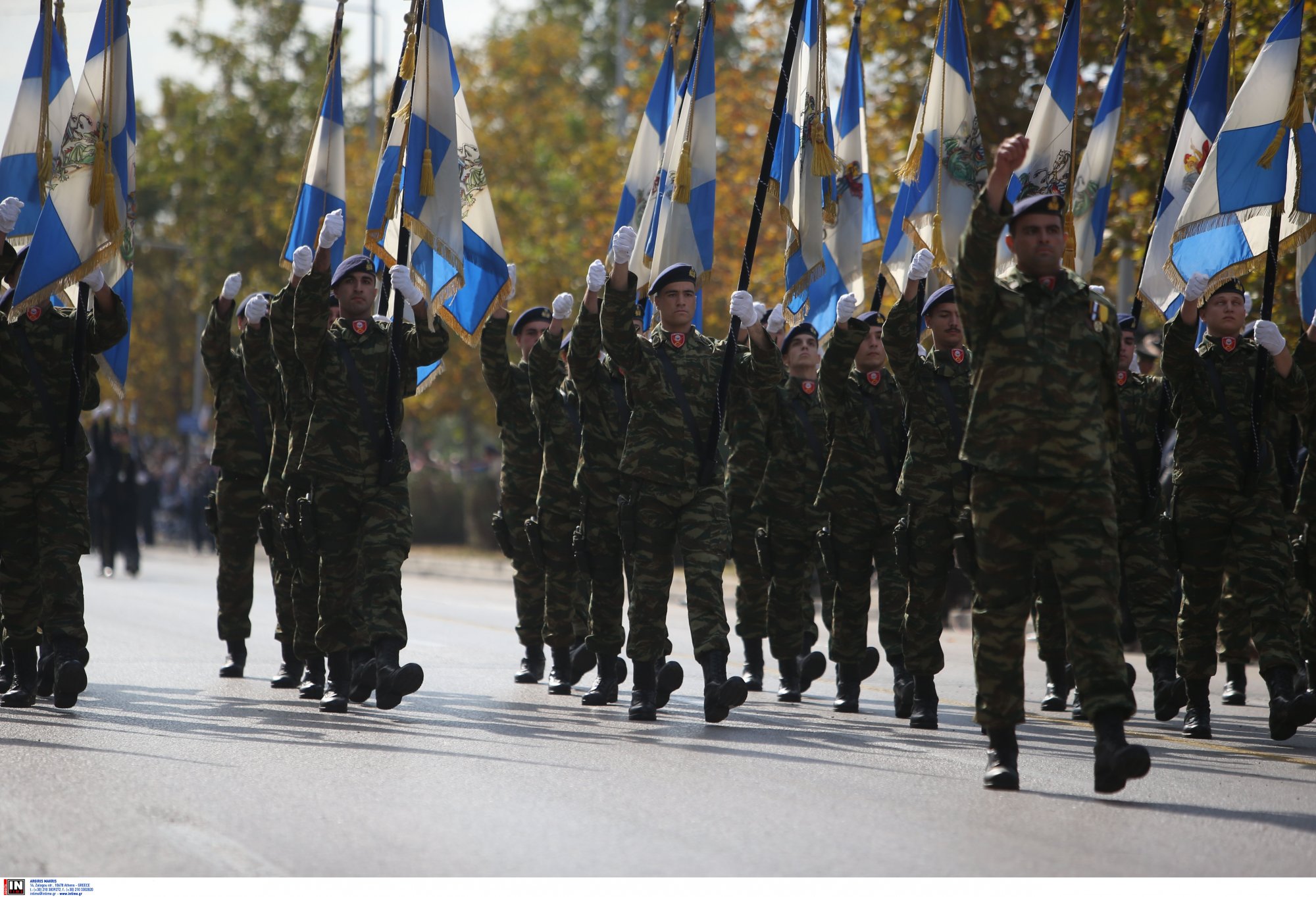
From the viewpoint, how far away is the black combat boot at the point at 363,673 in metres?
8.28

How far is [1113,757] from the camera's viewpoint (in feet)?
19.0

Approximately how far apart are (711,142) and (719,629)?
3.20 m

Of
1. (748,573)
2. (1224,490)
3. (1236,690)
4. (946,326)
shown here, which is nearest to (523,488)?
(748,573)

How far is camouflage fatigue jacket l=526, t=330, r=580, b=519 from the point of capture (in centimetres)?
962

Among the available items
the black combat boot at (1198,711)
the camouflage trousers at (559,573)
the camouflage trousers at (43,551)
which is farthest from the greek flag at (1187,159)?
the camouflage trousers at (43,551)

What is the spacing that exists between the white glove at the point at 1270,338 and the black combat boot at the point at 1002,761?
2.56 meters

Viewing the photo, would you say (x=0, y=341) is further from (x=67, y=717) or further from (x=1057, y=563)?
(x=1057, y=563)

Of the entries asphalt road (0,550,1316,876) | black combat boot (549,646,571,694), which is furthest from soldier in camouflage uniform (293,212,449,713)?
black combat boot (549,646,571,694)

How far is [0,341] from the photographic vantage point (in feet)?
27.5

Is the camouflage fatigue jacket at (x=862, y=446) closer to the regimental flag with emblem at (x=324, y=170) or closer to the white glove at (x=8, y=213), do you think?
the regimental flag with emblem at (x=324, y=170)

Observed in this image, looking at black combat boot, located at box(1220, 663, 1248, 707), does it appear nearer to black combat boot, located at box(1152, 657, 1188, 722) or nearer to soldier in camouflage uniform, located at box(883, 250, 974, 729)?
black combat boot, located at box(1152, 657, 1188, 722)

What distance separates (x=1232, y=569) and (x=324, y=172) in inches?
250

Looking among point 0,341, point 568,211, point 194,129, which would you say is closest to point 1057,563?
point 0,341
